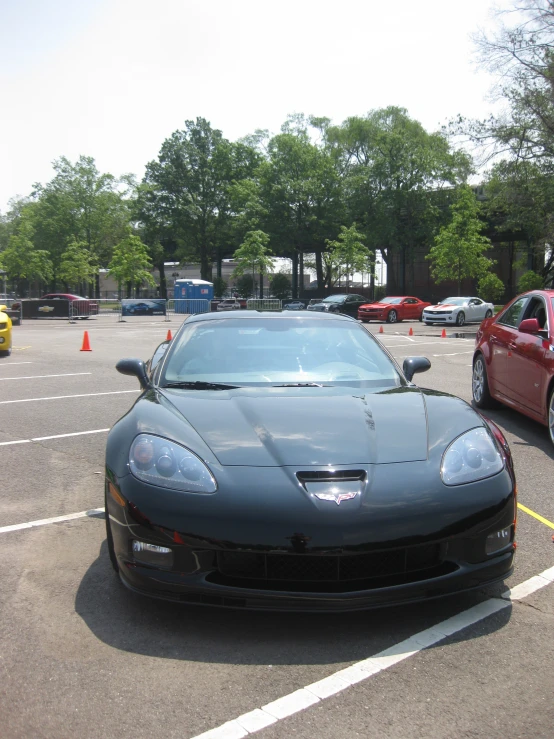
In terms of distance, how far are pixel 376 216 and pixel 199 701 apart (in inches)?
2269

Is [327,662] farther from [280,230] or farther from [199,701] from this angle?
[280,230]

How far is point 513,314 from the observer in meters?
8.27

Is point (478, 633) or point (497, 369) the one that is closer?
point (478, 633)

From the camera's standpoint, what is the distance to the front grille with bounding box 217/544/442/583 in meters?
2.86

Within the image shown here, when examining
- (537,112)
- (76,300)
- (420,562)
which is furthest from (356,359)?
(76,300)

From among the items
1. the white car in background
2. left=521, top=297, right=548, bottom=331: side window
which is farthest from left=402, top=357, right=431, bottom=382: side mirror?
the white car in background

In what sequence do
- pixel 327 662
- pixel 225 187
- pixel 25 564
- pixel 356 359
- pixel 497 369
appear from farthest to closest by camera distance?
pixel 225 187 → pixel 497 369 → pixel 356 359 → pixel 25 564 → pixel 327 662

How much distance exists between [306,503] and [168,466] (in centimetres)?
67

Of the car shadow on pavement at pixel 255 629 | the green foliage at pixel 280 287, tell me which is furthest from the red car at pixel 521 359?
the green foliage at pixel 280 287

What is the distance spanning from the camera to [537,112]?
1199 inches

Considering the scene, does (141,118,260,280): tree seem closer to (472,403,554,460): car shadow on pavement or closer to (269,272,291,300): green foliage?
(269,272,291,300): green foliage

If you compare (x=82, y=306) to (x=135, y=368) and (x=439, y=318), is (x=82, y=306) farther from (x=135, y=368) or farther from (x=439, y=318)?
(x=135, y=368)

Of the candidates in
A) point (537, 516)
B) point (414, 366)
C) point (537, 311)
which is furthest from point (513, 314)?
point (537, 516)

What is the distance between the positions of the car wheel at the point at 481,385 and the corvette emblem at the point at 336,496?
6140 millimetres
